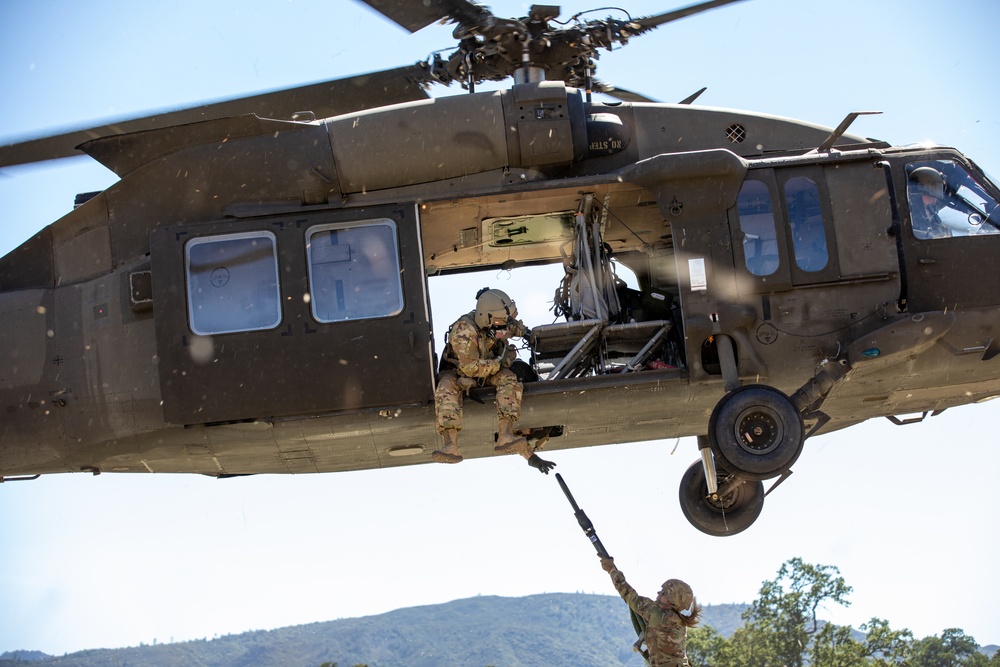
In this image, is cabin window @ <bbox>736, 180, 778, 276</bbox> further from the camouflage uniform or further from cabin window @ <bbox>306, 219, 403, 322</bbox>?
cabin window @ <bbox>306, 219, 403, 322</bbox>

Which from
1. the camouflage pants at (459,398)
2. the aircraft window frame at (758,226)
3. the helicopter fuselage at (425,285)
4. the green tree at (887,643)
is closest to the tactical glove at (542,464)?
the helicopter fuselage at (425,285)

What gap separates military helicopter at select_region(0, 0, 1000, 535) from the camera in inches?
318

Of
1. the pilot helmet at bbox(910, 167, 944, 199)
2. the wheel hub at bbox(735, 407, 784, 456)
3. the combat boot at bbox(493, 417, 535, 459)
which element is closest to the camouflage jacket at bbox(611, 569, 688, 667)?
the wheel hub at bbox(735, 407, 784, 456)

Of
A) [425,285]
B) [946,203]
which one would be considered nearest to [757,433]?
[946,203]

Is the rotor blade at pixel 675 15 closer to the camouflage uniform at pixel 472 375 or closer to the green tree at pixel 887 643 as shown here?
the camouflage uniform at pixel 472 375

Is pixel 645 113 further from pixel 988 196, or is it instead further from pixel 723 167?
pixel 988 196

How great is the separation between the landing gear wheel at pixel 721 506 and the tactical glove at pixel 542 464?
1.40 m

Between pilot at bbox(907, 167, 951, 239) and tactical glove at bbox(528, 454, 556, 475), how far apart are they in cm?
289

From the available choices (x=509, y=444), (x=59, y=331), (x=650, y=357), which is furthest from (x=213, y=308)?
(x=650, y=357)

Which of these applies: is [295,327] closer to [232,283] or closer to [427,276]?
[232,283]

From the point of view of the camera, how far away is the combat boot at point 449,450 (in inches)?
320

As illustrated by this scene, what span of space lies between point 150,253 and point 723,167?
150 inches

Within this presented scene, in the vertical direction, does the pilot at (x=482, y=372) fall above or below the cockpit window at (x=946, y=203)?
below

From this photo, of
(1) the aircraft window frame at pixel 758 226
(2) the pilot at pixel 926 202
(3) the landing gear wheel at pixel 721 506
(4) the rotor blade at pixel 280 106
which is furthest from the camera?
(3) the landing gear wheel at pixel 721 506
